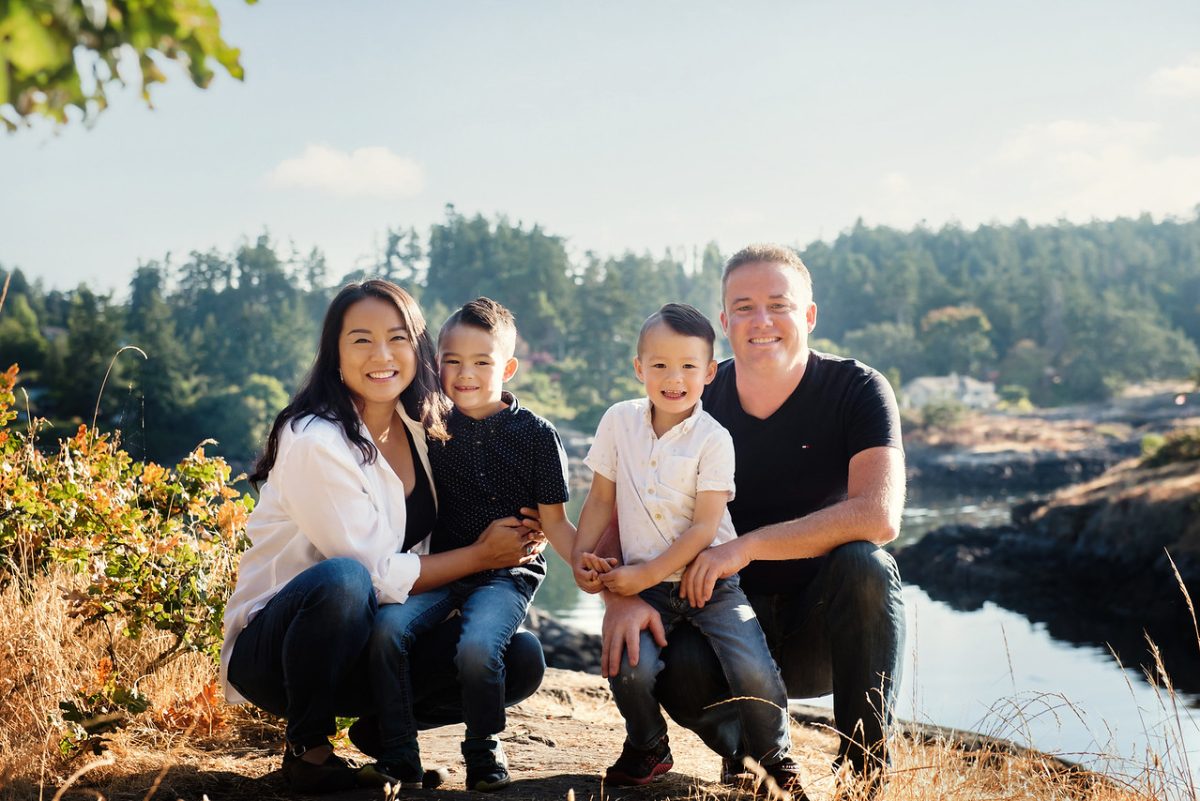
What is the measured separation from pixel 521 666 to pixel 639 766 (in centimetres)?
46

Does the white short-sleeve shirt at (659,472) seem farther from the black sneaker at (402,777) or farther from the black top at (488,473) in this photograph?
the black sneaker at (402,777)

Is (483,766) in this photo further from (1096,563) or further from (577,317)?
(577,317)

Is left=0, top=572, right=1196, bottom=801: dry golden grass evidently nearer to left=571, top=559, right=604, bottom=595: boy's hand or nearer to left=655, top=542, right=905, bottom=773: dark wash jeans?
left=655, top=542, right=905, bottom=773: dark wash jeans

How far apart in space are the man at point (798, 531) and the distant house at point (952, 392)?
185ft

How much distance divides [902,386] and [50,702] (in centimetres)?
6473

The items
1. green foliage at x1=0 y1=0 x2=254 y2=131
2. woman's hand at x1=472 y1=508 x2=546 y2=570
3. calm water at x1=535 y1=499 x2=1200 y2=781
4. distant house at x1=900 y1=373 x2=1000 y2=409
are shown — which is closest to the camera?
green foliage at x1=0 y1=0 x2=254 y2=131

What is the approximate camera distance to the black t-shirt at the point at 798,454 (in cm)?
359

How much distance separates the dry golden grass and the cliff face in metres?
11.8

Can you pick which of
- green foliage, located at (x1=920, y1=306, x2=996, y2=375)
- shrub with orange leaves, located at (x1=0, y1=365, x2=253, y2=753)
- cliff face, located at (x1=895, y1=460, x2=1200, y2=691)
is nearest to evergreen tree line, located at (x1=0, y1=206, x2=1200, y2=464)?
green foliage, located at (x1=920, y1=306, x2=996, y2=375)

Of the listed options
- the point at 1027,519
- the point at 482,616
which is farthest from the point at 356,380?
the point at 1027,519

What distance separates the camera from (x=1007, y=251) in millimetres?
89750

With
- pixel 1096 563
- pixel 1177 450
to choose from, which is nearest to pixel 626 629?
pixel 1096 563

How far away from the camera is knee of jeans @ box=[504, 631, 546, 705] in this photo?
3281 mm

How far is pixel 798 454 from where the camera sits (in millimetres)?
3666
